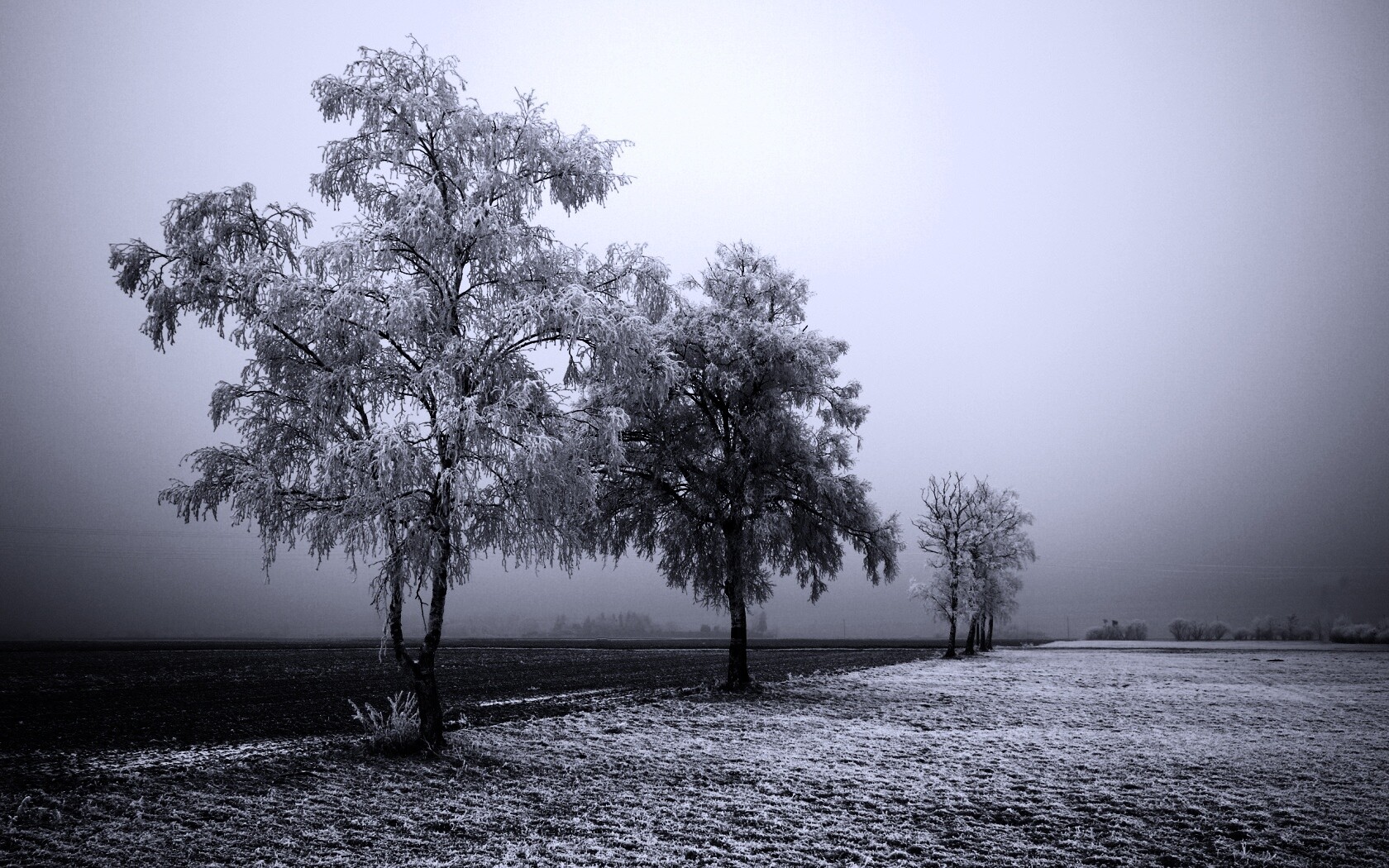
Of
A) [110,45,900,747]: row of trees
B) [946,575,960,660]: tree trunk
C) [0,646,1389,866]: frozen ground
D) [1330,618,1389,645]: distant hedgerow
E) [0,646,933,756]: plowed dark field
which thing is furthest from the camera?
[1330,618,1389,645]: distant hedgerow

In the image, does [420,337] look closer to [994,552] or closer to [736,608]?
[736,608]

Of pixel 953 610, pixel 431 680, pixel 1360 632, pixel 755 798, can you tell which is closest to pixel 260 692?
pixel 431 680

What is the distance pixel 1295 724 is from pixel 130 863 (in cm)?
2444

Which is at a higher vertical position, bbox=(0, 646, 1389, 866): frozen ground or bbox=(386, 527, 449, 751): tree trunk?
bbox=(386, 527, 449, 751): tree trunk

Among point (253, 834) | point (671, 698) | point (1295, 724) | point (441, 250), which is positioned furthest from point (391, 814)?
point (1295, 724)

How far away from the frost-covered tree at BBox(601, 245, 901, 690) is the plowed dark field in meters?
5.40

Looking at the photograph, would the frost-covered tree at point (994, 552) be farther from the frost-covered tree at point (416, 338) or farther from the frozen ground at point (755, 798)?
the frost-covered tree at point (416, 338)

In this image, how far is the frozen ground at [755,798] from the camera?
8414 mm

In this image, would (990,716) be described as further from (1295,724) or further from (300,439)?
(300,439)

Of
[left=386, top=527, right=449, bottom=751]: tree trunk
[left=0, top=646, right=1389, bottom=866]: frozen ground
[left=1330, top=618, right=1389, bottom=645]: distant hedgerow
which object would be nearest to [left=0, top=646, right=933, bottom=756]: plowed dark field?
[left=386, top=527, right=449, bottom=751]: tree trunk

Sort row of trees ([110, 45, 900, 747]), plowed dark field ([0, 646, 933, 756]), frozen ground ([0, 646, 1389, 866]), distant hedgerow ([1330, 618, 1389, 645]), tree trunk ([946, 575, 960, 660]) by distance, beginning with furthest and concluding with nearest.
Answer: distant hedgerow ([1330, 618, 1389, 645]) → tree trunk ([946, 575, 960, 660]) → plowed dark field ([0, 646, 933, 756]) → row of trees ([110, 45, 900, 747]) → frozen ground ([0, 646, 1389, 866])

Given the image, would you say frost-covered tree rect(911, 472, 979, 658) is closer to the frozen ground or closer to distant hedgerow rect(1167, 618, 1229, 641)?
the frozen ground

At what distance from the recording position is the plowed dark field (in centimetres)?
1698

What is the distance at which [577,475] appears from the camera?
13734 mm
